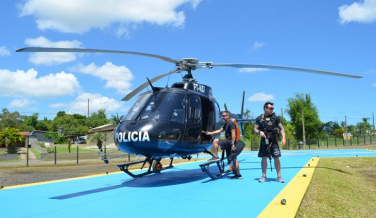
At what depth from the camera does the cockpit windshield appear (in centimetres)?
718

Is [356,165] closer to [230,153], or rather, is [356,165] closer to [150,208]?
[230,153]

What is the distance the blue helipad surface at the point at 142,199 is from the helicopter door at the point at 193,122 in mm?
1051

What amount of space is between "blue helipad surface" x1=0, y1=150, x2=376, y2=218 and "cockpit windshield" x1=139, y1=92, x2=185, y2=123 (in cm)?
155

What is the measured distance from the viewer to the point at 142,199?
565 cm

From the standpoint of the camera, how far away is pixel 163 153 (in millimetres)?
7242

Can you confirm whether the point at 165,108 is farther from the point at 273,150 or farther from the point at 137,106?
the point at 273,150

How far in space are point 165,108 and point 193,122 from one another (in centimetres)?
86

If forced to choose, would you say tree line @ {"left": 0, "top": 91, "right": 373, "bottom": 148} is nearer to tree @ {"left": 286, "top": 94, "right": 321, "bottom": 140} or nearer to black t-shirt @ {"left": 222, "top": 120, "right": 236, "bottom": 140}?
tree @ {"left": 286, "top": 94, "right": 321, "bottom": 140}

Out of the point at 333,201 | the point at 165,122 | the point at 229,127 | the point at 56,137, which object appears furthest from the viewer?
the point at 56,137

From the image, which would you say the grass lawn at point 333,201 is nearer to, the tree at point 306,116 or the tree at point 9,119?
the tree at point 306,116

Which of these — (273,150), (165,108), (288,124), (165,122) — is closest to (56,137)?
(288,124)

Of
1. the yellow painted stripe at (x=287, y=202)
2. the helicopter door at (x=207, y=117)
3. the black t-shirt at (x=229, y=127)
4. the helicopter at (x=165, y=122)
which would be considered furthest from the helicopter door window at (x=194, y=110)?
the yellow painted stripe at (x=287, y=202)

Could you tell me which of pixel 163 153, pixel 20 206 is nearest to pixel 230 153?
pixel 163 153

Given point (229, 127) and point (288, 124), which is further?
point (288, 124)
